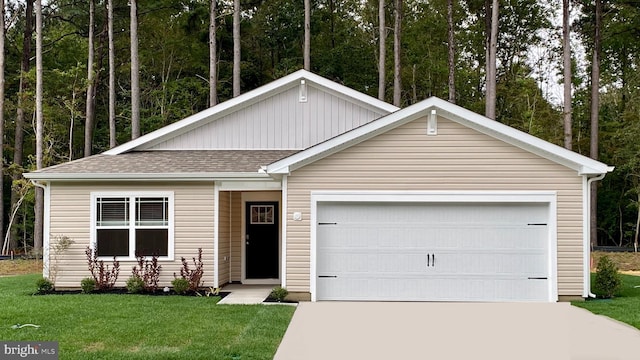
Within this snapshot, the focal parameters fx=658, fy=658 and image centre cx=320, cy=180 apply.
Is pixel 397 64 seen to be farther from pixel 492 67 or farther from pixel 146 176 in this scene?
pixel 146 176

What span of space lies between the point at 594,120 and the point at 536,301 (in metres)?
16.8

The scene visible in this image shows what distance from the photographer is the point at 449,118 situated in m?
12.3

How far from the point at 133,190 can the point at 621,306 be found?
9.53 m

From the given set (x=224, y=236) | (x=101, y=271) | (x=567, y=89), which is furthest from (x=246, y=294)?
(x=567, y=89)

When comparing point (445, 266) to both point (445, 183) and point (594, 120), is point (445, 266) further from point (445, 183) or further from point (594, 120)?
point (594, 120)

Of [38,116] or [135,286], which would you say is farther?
[38,116]

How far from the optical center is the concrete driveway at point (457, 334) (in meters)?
7.73

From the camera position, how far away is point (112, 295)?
1272 centimetres

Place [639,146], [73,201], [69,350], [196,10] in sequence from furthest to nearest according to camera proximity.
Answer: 1. [196,10]
2. [639,146]
3. [73,201]
4. [69,350]

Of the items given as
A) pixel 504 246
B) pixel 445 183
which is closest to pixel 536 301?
pixel 504 246

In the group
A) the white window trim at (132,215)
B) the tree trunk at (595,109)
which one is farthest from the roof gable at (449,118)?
the tree trunk at (595,109)

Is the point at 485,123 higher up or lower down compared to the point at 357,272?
higher up

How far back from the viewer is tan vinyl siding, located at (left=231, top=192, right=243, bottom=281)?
1509 cm

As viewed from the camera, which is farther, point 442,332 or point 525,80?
point 525,80
